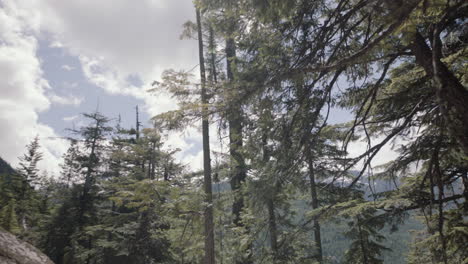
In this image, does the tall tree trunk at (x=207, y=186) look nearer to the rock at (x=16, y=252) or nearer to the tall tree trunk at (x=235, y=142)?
the tall tree trunk at (x=235, y=142)

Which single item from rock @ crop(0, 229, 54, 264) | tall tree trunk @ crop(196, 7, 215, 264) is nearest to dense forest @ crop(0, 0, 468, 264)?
tall tree trunk @ crop(196, 7, 215, 264)

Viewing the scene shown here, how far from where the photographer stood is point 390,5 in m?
2.46

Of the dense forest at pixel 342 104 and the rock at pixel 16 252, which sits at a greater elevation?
the dense forest at pixel 342 104

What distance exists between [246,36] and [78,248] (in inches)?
690

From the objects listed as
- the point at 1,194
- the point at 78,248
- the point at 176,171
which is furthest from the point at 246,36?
the point at 1,194

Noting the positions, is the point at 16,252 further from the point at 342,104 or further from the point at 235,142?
the point at 342,104

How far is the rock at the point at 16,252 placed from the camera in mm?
5030

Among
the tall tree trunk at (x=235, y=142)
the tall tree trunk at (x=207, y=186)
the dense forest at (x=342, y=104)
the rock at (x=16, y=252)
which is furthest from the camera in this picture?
the tall tree trunk at (x=207, y=186)

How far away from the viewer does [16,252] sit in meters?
5.34

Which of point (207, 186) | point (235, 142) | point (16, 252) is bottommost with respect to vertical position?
point (16, 252)

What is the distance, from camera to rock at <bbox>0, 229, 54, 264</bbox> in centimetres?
503

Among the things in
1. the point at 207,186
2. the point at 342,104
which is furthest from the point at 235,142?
the point at 207,186

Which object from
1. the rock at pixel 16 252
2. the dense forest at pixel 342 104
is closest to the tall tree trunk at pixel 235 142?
the dense forest at pixel 342 104

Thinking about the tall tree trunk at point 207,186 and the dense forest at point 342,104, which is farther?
the tall tree trunk at point 207,186
